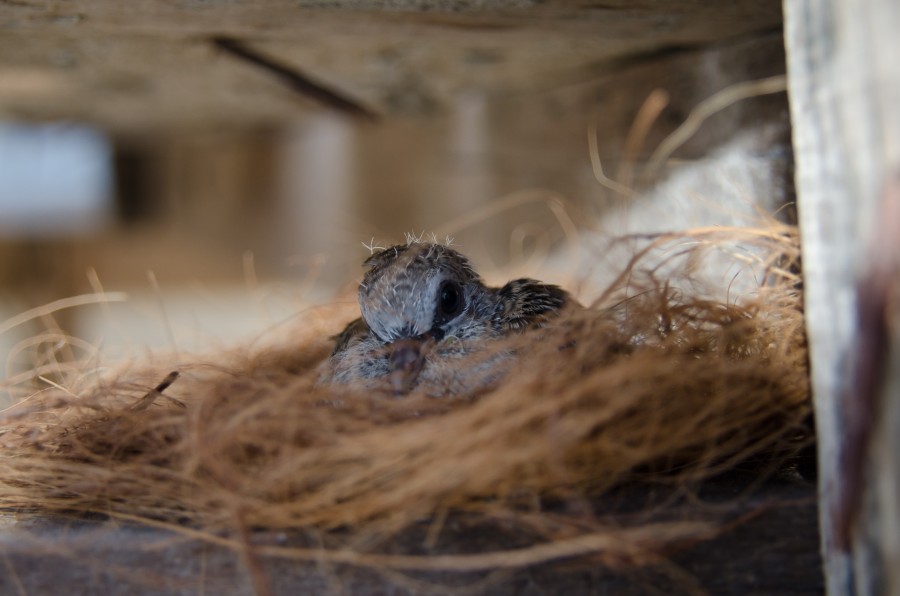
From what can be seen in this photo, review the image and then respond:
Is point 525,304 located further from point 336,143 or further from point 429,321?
point 336,143

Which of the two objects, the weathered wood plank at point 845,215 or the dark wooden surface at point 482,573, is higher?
the weathered wood plank at point 845,215

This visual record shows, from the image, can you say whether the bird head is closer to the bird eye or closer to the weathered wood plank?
the bird eye

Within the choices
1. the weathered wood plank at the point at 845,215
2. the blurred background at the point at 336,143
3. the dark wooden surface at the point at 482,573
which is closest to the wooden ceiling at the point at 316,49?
the blurred background at the point at 336,143

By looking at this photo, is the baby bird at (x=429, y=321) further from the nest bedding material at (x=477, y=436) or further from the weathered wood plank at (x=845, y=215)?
the weathered wood plank at (x=845, y=215)

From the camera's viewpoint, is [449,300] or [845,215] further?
[449,300]

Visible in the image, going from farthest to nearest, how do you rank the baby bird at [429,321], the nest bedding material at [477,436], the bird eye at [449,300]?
the bird eye at [449,300], the baby bird at [429,321], the nest bedding material at [477,436]

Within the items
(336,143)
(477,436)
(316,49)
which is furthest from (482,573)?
(336,143)

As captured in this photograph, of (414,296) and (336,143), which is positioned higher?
(336,143)
